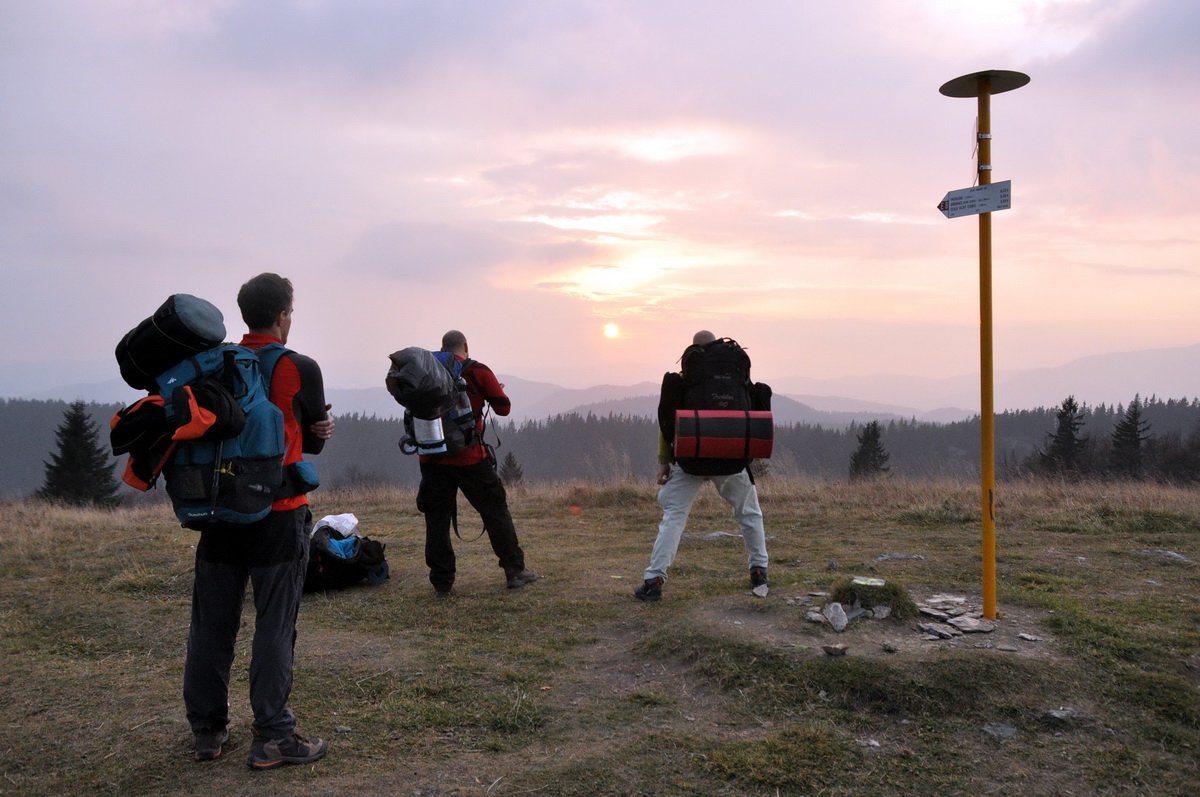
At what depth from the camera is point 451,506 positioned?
22.7 ft

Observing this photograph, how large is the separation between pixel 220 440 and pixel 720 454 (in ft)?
11.7

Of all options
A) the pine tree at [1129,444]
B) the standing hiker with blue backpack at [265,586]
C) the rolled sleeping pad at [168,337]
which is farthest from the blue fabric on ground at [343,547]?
the pine tree at [1129,444]

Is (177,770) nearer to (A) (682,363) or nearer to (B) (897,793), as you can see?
(B) (897,793)

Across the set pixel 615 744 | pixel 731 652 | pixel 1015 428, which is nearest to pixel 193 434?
pixel 615 744

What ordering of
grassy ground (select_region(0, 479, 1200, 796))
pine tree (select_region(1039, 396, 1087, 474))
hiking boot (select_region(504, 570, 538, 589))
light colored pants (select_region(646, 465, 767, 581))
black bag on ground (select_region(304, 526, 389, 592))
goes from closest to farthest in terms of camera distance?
grassy ground (select_region(0, 479, 1200, 796)) < light colored pants (select_region(646, 465, 767, 581)) < hiking boot (select_region(504, 570, 538, 589)) < black bag on ground (select_region(304, 526, 389, 592)) < pine tree (select_region(1039, 396, 1087, 474))

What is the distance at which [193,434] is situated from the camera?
11.0ft

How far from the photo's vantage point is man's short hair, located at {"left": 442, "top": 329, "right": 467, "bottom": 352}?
6.86m

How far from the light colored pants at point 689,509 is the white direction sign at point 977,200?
2.39 metres

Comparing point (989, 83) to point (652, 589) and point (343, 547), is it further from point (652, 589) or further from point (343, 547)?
point (343, 547)

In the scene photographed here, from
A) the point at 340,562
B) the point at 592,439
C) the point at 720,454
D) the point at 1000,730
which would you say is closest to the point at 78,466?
the point at 340,562

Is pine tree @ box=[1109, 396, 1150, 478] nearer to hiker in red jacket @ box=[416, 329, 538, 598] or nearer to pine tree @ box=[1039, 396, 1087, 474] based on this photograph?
pine tree @ box=[1039, 396, 1087, 474]

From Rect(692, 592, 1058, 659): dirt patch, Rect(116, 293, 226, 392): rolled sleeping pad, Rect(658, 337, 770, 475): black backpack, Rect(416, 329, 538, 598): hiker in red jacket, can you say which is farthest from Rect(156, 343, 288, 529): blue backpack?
Rect(658, 337, 770, 475): black backpack

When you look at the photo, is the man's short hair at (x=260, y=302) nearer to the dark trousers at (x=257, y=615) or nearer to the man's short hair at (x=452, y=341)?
the dark trousers at (x=257, y=615)

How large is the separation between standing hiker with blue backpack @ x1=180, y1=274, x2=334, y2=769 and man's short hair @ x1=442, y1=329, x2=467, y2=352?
2.88 m
